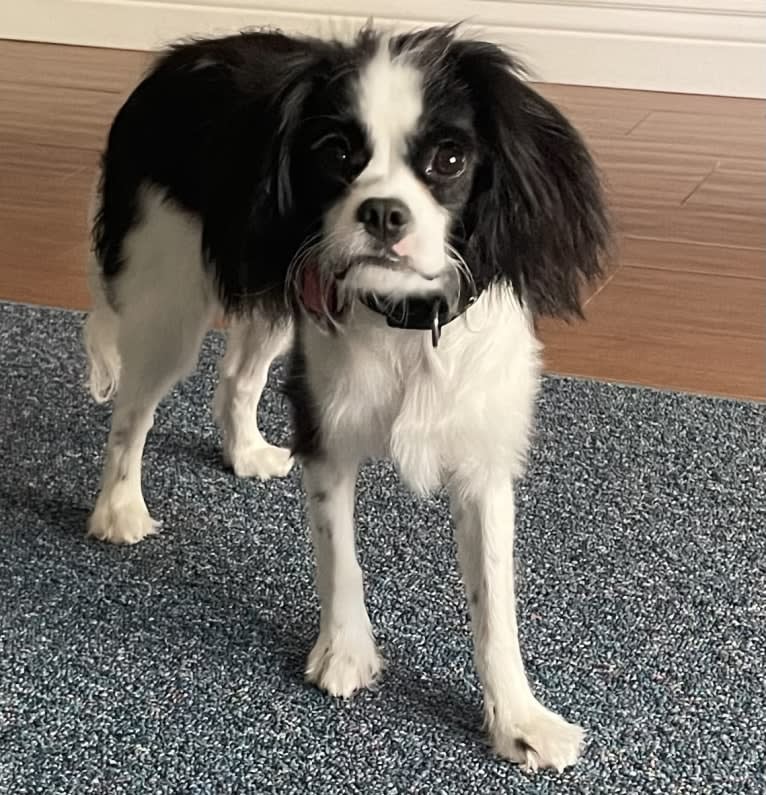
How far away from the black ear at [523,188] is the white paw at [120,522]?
0.63 meters

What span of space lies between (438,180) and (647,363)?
1.00 metres

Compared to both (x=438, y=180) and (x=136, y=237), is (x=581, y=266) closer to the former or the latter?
(x=438, y=180)

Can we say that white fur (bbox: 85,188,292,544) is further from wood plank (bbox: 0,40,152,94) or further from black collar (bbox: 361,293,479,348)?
wood plank (bbox: 0,40,152,94)

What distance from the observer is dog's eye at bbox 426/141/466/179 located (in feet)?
3.33

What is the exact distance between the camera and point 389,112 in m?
1.01

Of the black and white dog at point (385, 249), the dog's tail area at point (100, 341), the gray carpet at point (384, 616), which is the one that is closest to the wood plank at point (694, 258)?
the gray carpet at point (384, 616)

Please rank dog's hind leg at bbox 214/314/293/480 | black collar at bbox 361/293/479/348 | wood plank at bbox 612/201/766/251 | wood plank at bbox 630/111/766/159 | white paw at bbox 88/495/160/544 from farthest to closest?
wood plank at bbox 630/111/766/159 → wood plank at bbox 612/201/766/251 → dog's hind leg at bbox 214/314/293/480 → white paw at bbox 88/495/160/544 → black collar at bbox 361/293/479/348

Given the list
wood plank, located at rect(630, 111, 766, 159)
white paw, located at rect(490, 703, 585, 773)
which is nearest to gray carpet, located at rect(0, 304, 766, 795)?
white paw, located at rect(490, 703, 585, 773)

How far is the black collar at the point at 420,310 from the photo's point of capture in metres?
1.08

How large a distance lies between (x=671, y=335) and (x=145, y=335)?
93 cm

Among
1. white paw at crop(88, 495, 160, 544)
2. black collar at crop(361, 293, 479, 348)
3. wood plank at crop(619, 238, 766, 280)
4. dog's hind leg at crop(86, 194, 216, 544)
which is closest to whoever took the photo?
black collar at crop(361, 293, 479, 348)

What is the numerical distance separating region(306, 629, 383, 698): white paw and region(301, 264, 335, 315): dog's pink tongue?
1.11 feet

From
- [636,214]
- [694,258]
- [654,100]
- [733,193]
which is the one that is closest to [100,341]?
[694,258]

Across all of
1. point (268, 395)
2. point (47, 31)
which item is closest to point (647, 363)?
point (268, 395)
